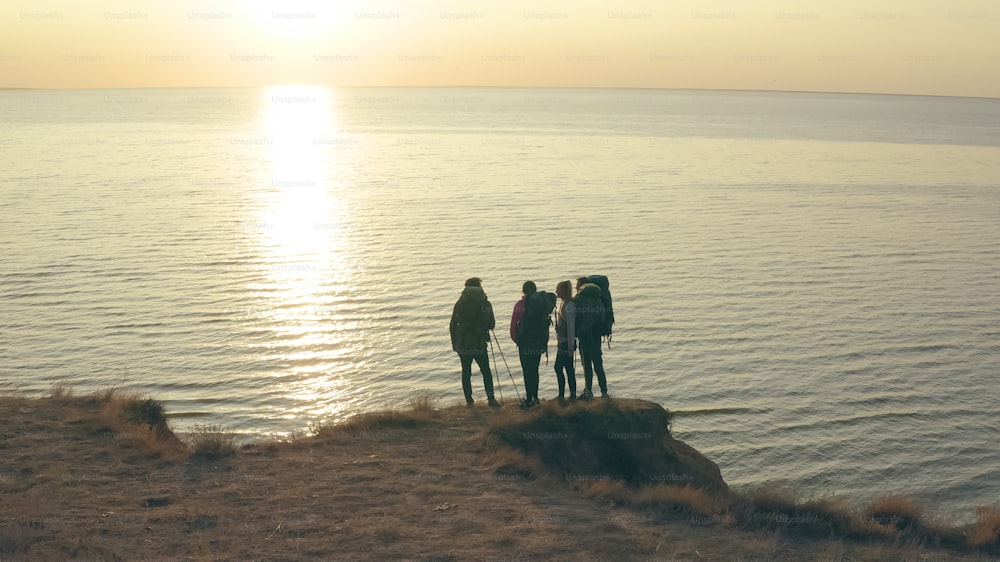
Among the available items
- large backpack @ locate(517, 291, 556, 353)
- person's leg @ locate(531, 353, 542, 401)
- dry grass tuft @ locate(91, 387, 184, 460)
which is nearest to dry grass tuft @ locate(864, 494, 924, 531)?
person's leg @ locate(531, 353, 542, 401)

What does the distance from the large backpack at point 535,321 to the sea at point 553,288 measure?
4004 mm

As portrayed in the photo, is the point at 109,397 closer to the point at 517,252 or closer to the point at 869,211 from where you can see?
the point at 517,252

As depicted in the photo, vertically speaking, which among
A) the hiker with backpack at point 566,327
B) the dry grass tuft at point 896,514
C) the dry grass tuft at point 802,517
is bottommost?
the dry grass tuft at point 896,514

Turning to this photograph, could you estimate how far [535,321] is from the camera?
46.6ft

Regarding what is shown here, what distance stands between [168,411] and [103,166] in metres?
63.8

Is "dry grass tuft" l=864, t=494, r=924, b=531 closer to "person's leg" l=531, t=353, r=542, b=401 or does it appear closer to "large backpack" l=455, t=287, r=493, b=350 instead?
"person's leg" l=531, t=353, r=542, b=401

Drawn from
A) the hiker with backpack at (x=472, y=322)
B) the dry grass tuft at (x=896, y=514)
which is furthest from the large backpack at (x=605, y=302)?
the dry grass tuft at (x=896, y=514)

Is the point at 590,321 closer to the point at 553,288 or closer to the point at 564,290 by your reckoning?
the point at 564,290

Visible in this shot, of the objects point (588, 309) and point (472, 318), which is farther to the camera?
point (472, 318)

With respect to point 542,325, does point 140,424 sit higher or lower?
lower

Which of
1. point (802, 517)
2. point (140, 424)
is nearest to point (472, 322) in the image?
point (140, 424)

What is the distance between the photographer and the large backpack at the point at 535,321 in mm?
14195

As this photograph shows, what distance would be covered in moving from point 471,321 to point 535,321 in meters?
1.13

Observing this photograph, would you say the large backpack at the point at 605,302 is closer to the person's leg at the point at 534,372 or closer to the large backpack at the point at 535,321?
the large backpack at the point at 535,321
